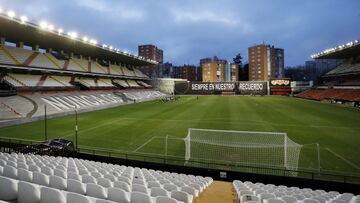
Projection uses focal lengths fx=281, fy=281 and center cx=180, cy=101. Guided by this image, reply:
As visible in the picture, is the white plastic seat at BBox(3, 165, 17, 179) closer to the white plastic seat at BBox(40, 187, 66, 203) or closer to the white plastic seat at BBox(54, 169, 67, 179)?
the white plastic seat at BBox(54, 169, 67, 179)

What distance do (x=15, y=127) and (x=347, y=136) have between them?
104 feet

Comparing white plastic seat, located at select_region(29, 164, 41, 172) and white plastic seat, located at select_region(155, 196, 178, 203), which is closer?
white plastic seat, located at select_region(155, 196, 178, 203)

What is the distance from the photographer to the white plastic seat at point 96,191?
6.83 meters

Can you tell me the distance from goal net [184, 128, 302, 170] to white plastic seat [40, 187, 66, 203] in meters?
11.9

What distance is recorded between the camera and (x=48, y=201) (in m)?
5.60

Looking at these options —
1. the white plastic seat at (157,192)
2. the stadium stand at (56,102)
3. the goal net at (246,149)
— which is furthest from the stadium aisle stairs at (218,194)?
the stadium stand at (56,102)

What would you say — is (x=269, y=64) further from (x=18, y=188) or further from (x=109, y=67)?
(x=18, y=188)

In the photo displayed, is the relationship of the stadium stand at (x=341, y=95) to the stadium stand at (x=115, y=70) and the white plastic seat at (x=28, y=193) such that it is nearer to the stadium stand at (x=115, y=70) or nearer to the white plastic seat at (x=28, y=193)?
the stadium stand at (x=115, y=70)

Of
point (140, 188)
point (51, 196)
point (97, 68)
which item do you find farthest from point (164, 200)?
point (97, 68)

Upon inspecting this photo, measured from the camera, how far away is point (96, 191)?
693 cm

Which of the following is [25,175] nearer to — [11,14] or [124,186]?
[124,186]

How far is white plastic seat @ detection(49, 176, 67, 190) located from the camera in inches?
300

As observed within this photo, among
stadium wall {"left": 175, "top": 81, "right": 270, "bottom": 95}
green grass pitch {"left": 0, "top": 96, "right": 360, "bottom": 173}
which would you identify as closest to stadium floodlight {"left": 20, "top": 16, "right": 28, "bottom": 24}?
green grass pitch {"left": 0, "top": 96, "right": 360, "bottom": 173}

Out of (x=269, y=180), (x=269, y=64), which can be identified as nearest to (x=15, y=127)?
(x=269, y=180)
